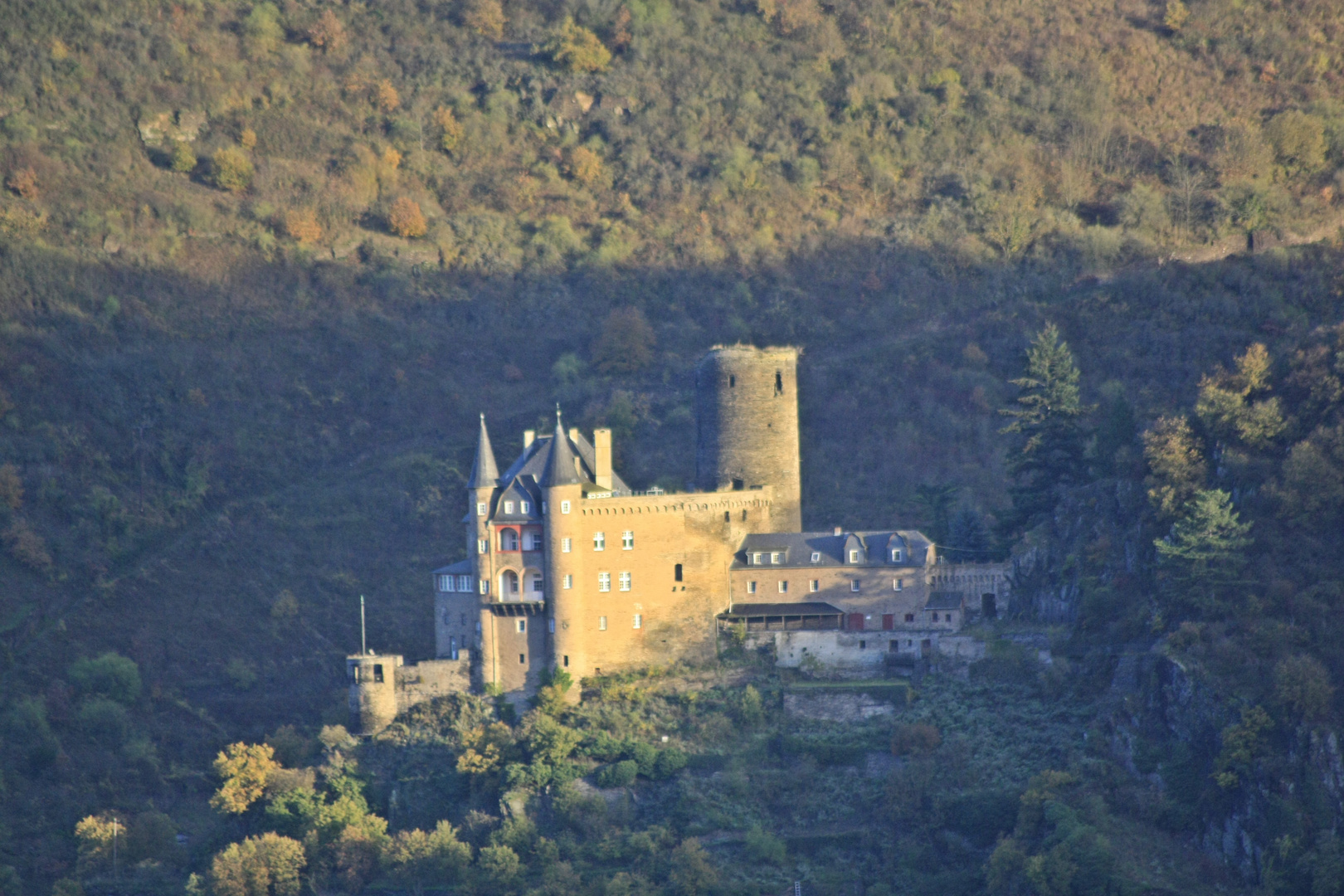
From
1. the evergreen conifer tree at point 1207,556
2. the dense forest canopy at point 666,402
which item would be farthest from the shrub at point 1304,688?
the evergreen conifer tree at point 1207,556

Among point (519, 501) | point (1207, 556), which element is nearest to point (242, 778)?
point (519, 501)

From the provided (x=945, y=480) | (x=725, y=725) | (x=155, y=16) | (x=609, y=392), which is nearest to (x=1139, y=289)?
(x=945, y=480)

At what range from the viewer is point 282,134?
129 m

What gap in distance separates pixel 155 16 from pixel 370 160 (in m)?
21.1

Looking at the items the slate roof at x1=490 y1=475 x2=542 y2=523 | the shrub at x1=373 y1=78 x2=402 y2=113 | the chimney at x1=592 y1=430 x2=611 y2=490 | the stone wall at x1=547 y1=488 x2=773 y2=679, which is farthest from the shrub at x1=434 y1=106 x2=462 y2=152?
the slate roof at x1=490 y1=475 x2=542 y2=523

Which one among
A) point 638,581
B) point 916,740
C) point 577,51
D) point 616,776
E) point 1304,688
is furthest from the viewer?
point 577,51

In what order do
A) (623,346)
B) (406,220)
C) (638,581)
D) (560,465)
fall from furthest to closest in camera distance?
(406,220)
(623,346)
(638,581)
(560,465)

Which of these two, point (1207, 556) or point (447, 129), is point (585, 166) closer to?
point (447, 129)

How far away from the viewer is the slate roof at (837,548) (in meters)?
80.6

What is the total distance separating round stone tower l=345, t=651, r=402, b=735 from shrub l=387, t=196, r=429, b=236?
51.3m

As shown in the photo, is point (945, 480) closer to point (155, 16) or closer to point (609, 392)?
point (609, 392)

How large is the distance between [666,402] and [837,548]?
30.3m

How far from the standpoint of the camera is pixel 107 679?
3575 inches

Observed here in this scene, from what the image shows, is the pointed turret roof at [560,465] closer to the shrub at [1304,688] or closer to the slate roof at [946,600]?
the slate roof at [946,600]
